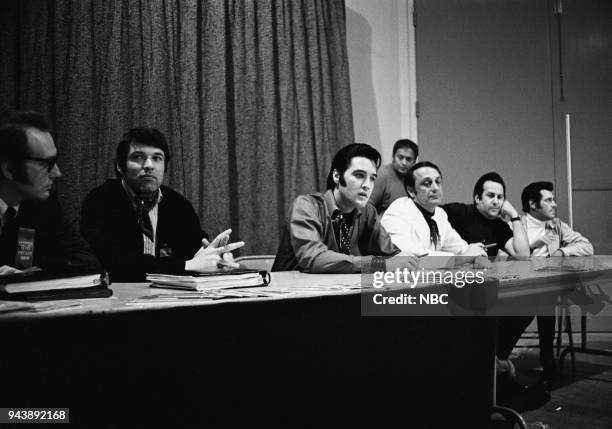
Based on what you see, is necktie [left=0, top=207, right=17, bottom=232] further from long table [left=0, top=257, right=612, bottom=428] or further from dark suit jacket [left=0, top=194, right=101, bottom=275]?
long table [left=0, top=257, right=612, bottom=428]

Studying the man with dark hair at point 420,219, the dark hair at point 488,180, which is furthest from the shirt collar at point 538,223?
the man with dark hair at point 420,219

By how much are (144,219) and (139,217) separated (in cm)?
3

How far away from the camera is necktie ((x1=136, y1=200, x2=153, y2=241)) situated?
A: 6.68ft

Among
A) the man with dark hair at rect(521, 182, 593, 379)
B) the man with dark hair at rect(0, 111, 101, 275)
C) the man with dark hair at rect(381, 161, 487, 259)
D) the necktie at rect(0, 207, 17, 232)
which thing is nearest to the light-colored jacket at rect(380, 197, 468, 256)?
the man with dark hair at rect(381, 161, 487, 259)

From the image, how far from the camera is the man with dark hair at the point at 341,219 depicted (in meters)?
1.99

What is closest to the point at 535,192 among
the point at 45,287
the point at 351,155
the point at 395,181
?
the point at 395,181

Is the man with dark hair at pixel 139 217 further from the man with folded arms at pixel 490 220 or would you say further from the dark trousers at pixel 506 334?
the man with folded arms at pixel 490 220

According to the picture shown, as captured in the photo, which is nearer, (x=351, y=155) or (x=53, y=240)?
(x=53, y=240)

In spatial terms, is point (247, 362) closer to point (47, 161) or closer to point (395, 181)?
point (47, 161)

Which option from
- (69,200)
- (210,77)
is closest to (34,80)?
(69,200)

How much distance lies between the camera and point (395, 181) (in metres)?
3.77

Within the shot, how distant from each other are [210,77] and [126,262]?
1662 mm

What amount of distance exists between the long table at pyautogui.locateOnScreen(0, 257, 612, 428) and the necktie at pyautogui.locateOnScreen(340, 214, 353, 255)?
62 cm

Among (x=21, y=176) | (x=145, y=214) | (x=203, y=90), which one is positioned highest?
(x=203, y=90)
